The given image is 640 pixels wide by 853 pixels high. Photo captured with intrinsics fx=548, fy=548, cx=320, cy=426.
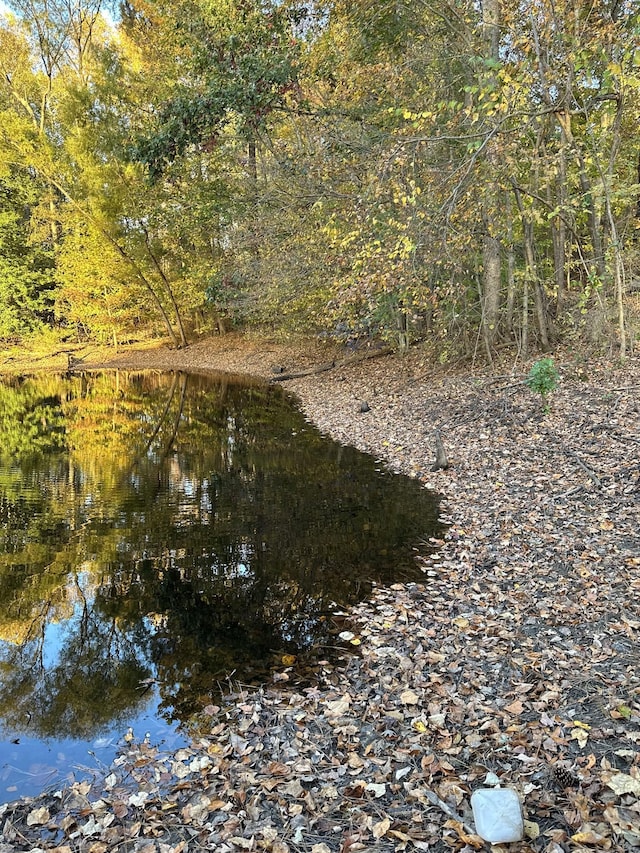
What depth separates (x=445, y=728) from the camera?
394 cm

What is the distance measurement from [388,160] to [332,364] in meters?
14.5

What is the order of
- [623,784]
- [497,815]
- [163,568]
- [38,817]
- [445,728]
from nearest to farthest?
1. [497,815]
2. [623,784]
3. [38,817]
4. [445,728]
5. [163,568]

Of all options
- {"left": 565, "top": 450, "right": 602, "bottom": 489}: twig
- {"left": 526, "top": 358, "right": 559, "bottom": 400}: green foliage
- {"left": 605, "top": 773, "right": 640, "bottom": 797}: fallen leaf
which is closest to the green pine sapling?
{"left": 526, "top": 358, "right": 559, "bottom": 400}: green foliage

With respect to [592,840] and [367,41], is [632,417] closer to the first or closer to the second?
[592,840]

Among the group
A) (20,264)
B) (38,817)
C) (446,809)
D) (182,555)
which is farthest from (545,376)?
(20,264)

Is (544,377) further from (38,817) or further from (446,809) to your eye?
(38,817)

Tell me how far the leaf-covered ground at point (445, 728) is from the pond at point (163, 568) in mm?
475

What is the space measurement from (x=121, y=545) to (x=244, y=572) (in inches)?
80.9

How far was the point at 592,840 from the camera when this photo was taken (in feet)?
9.19

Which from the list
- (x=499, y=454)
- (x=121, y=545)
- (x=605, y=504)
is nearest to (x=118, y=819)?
(x=121, y=545)

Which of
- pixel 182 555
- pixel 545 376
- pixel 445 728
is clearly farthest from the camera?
pixel 545 376

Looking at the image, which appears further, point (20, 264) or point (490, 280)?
point (20, 264)

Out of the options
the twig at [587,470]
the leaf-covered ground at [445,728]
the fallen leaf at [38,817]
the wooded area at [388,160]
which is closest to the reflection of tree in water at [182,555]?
the leaf-covered ground at [445,728]

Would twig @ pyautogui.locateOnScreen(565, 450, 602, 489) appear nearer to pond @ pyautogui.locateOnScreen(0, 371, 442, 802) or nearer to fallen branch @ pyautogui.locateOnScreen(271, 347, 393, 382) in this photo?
pond @ pyautogui.locateOnScreen(0, 371, 442, 802)
